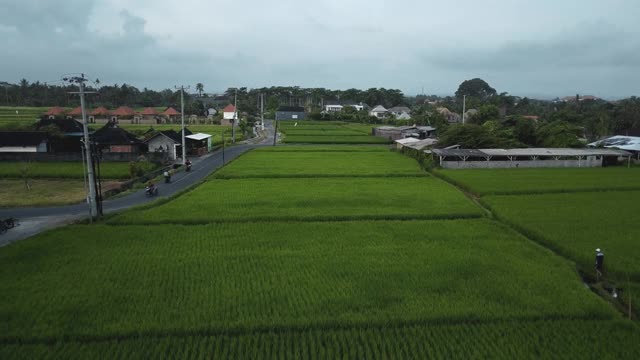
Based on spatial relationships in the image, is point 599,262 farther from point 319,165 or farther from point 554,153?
point 554,153

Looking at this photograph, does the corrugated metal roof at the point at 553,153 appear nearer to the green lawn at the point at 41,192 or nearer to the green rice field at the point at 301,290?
the green rice field at the point at 301,290

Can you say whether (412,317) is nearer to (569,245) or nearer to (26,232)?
(569,245)

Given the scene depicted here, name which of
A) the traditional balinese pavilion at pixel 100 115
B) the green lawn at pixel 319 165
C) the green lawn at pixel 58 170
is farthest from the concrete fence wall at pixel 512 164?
the traditional balinese pavilion at pixel 100 115

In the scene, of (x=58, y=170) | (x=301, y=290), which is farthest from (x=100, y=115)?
(x=301, y=290)

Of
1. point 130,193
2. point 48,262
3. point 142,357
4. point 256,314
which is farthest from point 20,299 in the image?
point 130,193

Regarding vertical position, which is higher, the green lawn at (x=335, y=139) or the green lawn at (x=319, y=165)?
the green lawn at (x=335, y=139)
